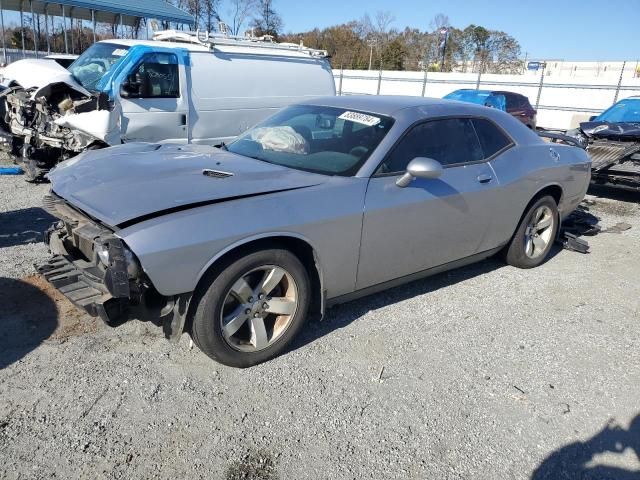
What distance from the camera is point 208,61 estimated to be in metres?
7.79

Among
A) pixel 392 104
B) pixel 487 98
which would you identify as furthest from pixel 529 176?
pixel 487 98

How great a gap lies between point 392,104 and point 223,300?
2086mm

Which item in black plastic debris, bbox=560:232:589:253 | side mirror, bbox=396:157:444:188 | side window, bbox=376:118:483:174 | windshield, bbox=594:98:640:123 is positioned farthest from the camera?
windshield, bbox=594:98:640:123

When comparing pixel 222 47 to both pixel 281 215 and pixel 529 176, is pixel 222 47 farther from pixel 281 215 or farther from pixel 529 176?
pixel 281 215

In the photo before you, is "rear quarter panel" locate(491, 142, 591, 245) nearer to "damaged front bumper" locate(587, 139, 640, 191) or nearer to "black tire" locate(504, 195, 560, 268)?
"black tire" locate(504, 195, 560, 268)

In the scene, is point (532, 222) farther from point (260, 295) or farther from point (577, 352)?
point (260, 295)

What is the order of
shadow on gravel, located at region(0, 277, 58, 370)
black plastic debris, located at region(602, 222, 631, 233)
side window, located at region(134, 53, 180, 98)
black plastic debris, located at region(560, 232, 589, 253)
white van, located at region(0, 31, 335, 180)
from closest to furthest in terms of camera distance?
shadow on gravel, located at region(0, 277, 58, 370), black plastic debris, located at region(560, 232, 589, 253), black plastic debris, located at region(602, 222, 631, 233), white van, located at region(0, 31, 335, 180), side window, located at region(134, 53, 180, 98)

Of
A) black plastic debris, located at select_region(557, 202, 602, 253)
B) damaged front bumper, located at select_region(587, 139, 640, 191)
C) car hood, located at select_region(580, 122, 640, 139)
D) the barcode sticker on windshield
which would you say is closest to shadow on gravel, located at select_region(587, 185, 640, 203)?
damaged front bumper, located at select_region(587, 139, 640, 191)

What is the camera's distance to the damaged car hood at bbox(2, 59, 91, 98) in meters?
7.02

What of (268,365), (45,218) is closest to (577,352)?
(268,365)

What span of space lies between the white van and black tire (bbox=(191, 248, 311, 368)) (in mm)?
4701

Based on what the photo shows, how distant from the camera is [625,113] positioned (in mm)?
9586

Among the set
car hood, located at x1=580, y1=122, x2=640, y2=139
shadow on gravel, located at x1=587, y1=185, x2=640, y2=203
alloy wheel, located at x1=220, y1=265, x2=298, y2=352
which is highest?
car hood, located at x1=580, y1=122, x2=640, y2=139

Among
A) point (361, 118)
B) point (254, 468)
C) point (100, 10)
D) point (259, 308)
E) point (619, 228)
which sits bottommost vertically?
point (254, 468)
